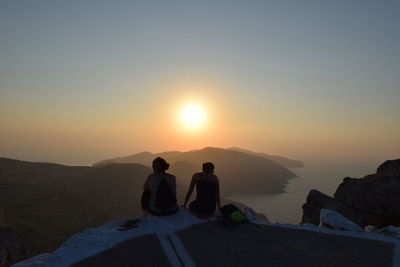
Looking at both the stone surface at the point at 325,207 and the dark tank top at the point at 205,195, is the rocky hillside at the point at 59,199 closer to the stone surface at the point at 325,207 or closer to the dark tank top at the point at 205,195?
the dark tank top at the point at 205,195

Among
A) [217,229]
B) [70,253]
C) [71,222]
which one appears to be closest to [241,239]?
[217,229]

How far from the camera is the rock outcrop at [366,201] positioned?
14.7 m

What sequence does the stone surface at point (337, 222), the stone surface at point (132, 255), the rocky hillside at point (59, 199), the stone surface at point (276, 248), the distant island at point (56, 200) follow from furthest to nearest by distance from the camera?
the rocky hillside at point (59, 199), the distant island at point (56, 200), the stone surface at point (337, 222), the stone surface at point (276, 248), the stone surface at point (132, 255)

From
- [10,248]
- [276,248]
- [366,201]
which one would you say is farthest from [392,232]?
[10,248]

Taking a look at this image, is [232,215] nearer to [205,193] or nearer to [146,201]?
[205,193]

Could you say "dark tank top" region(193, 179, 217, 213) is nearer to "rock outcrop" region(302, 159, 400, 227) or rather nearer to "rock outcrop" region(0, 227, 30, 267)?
"rock outcrop" region(302, 159, 400, 227)

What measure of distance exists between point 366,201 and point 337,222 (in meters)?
7.84

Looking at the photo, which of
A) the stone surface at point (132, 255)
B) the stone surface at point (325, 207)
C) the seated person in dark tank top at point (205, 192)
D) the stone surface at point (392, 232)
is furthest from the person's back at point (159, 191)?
the stone surface at point (325, 207)

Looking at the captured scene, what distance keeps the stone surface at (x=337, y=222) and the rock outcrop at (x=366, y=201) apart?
15.5 ft

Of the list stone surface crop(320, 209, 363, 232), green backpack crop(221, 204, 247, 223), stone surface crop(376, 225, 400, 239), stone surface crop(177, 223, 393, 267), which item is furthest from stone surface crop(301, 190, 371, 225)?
green backpack crop(221, 204, 247, 223)

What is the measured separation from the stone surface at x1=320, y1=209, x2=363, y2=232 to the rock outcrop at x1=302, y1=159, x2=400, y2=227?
186 inches

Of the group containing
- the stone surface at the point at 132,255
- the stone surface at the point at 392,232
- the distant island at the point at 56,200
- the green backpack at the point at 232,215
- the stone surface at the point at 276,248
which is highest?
the green backpack at the point at 232,215

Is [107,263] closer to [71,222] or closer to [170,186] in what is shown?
[170,186]

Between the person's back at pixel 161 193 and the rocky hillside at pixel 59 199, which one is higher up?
the person's back at pixel 161 193
